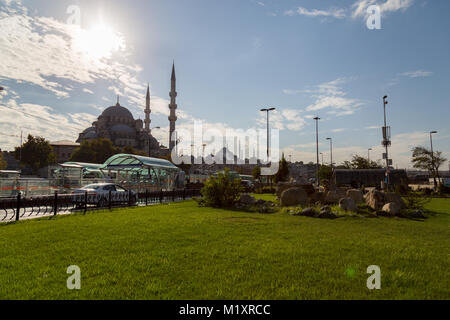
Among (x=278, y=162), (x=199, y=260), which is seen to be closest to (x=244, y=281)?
(x=199, y=260)

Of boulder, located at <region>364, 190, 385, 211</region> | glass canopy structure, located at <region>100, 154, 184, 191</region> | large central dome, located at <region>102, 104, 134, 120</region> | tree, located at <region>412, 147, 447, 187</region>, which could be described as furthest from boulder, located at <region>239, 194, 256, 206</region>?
large central dome, located at <region>102, 104, 134, 120</region>

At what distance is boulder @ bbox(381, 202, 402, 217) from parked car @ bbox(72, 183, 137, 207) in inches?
554

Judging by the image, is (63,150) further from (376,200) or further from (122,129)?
(376,200)

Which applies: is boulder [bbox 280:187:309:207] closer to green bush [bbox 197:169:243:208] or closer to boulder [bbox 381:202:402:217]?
green bush [bbox 197:169:243:208]

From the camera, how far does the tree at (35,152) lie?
59.6 meters

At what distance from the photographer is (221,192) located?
56.6ft

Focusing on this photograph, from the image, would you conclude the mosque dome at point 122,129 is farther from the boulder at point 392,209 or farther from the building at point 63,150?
the boulder at point 392,209

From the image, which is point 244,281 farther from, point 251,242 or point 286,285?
point 251,242

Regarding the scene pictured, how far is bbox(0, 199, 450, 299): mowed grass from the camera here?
395 centimetres

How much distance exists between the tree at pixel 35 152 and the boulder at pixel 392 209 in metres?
67.0

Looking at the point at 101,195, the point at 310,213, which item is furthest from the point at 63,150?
the point at 310,213
